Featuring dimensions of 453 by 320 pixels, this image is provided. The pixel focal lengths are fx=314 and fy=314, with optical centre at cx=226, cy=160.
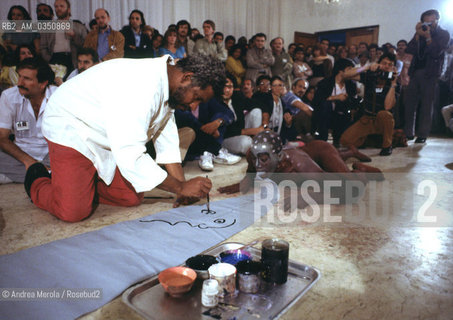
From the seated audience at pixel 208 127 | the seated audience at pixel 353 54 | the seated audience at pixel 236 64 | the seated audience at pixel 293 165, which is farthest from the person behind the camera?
the seated audience at pixel 353 54

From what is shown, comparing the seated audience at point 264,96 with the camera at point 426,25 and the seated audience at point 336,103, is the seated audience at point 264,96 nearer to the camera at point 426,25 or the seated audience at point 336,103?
the seated audience at point 336,103

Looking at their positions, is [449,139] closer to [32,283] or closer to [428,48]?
[428,48]

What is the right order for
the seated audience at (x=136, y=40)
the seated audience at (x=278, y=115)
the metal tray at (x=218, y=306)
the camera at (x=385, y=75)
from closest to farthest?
the metal tray at (x=218, y=306) → the seated audience at (x=136, y=40) → the seated audience at (x=278, y=115) → the camera at (x=385, y=75)

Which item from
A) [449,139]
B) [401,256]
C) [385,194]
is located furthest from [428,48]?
[401,256]

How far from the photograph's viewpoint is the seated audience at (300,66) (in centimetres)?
669

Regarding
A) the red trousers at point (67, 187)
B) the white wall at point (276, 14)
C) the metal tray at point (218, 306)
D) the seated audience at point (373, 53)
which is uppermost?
the white wall at point (276, 14)

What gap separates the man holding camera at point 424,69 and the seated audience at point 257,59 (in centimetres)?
240

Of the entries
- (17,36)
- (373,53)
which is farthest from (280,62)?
(17,36)

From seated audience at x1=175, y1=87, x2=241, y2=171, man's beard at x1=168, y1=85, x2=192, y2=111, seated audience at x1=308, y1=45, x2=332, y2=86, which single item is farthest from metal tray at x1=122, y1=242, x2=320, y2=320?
seated audience at x1=308, y1=45, x2=332, y2=86

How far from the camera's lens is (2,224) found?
6.17 feet

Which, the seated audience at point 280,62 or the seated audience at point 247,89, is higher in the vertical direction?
the seated audience at point 280,62

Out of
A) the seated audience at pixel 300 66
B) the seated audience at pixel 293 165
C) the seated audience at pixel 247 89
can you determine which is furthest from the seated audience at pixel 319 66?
the seated audience at pixel 293 165

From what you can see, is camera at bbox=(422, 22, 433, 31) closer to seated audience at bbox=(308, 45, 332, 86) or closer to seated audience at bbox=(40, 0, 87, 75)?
seated audience at bbox=(308, 45, 332, 86)

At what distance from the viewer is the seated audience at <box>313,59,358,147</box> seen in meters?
4.82
